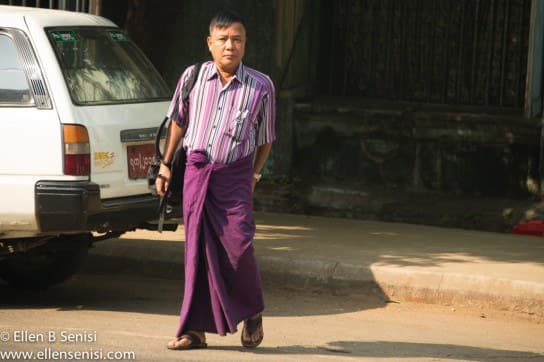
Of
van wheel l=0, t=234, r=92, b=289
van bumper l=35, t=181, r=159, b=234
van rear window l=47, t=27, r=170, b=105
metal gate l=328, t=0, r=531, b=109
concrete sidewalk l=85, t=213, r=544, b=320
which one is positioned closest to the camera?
van bumper l=35, t=181, r=159, b=234

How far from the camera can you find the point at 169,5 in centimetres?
1271

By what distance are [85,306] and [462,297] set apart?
251cm

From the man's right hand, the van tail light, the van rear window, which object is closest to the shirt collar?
the man's right hand

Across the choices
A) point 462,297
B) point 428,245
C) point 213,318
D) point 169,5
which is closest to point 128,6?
point 169,5

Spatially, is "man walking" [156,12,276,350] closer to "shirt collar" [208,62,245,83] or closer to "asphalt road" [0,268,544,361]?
"shirt collar" [208,62,245,83]

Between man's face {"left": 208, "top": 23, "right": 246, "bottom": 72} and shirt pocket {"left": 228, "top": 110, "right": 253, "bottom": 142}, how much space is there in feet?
0.84

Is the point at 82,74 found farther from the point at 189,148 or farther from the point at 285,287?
the point at 285,287

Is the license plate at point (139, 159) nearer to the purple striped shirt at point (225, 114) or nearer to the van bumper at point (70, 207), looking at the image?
the van bumper at point (70, 207)

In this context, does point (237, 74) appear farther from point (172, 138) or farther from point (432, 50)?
point (432, 50)

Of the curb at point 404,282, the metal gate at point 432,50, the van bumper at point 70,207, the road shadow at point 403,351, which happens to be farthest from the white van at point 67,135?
the metal gate at point 432,50

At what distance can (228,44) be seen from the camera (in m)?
6.80

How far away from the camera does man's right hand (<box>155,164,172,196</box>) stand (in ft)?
22.9

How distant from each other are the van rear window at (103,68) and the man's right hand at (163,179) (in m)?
1.16

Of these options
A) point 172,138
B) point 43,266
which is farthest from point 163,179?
point 43,266
